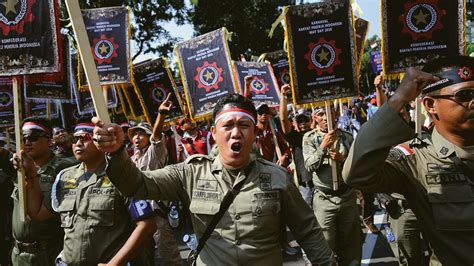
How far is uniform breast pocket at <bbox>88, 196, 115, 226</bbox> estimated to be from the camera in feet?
11.0

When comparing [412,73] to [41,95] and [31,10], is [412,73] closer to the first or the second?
[31,10]

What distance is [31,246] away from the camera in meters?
4.10

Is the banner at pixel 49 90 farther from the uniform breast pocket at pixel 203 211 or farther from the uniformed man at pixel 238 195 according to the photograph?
the uniform breast pocket at pixel 203 211

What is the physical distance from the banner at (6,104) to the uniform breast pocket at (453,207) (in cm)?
640

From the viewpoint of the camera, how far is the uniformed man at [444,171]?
2248 millimetres

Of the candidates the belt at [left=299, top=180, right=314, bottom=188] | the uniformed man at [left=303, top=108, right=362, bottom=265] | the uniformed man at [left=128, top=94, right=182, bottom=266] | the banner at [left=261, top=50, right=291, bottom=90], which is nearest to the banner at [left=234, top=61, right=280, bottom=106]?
the banner at [left=261, top=50, right=291, bottom=90]

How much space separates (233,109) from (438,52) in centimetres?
281

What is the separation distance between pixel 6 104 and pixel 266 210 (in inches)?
243

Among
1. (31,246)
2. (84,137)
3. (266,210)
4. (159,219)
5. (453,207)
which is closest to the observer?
(453,207)

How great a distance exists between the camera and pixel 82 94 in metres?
9.30

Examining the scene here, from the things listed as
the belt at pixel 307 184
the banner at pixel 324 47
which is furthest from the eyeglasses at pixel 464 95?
the belt at pixel 307 184

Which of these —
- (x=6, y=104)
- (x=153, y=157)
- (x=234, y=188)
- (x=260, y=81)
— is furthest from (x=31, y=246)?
(x=260, y=81)

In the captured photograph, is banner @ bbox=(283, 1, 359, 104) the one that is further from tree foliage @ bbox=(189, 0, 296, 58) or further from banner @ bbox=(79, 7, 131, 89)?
tree foliage @ bbox=(189, 0, 296, 58)

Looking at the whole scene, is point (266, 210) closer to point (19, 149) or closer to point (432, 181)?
point (432, 181)
